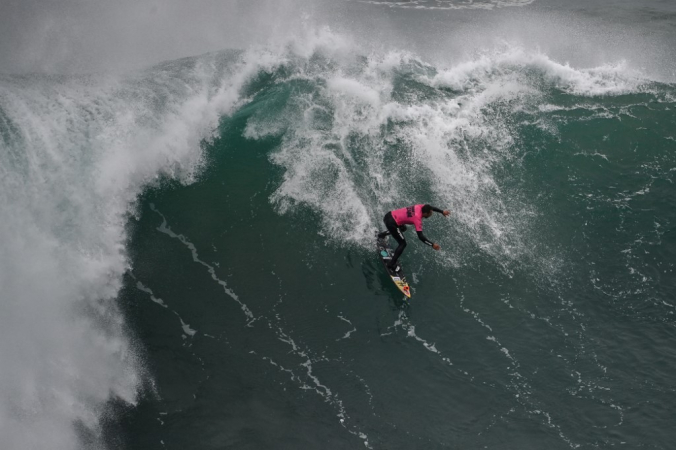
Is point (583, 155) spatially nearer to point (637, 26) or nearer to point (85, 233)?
point (637, 26)

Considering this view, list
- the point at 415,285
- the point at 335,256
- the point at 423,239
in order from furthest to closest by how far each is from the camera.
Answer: the point at 335,256, the point at 415,285, the point at 423,239

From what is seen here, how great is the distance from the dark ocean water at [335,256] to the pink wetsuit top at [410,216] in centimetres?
129

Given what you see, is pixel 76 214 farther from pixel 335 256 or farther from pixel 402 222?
pixel 402 222

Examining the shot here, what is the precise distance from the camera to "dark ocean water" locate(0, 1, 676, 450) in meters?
12.5

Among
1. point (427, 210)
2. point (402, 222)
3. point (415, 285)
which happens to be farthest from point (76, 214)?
point (427, 210)

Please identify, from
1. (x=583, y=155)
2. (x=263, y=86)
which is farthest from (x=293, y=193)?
(x=583, y=155)

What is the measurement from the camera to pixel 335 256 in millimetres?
15672

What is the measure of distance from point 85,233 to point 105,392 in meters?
4.86

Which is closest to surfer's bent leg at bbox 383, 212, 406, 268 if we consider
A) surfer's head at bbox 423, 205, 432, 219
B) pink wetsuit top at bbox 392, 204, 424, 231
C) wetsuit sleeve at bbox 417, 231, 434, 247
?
pink wetsuit top at bbox 392, 204, 424, 231

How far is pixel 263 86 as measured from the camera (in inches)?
826

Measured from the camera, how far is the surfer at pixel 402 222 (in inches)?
578

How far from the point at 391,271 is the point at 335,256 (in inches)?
64.2

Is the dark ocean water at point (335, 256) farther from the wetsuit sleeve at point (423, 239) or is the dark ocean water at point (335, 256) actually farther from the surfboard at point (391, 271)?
the wetsuit sleeve at point (423, 239)

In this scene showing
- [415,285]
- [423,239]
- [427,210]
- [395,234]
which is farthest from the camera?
[395,234]
